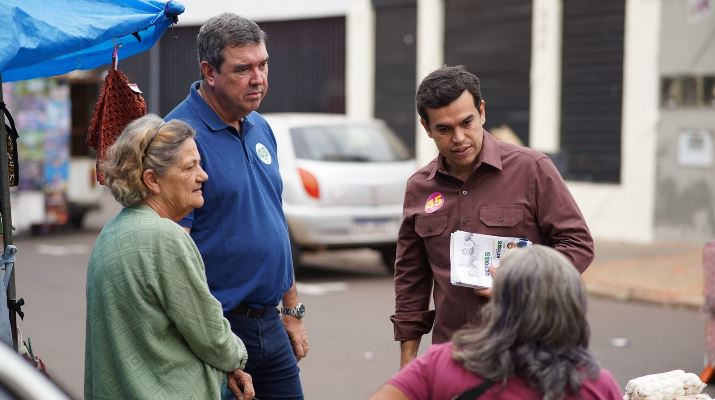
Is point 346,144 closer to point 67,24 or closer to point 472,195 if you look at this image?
point 67,24

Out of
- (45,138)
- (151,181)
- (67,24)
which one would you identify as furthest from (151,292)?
(45,138)

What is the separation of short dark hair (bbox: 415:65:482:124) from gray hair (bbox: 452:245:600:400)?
107 cm

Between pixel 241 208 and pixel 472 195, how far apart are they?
0.83 m

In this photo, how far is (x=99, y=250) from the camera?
335 cm

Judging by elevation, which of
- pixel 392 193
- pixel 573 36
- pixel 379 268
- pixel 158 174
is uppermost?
pixel 573 36

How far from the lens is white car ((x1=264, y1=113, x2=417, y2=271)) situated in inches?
463

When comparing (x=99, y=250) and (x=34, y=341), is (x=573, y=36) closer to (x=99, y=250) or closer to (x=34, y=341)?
(x=34, y=341)

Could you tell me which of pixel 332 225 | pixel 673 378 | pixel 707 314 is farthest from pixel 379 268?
pixel 673 378

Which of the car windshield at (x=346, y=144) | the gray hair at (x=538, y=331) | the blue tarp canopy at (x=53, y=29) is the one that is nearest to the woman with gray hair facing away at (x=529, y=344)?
the gray hair at (x=538, y=331)

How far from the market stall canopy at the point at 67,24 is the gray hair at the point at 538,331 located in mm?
2055

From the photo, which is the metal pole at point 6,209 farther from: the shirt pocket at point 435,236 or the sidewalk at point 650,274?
the sidewalk at point 650,274

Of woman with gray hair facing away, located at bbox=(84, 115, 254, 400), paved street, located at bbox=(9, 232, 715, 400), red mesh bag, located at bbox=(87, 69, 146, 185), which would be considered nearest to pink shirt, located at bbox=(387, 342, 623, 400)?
woman with gray hair facing away, located at bbox=(84, 115, 254, 400)

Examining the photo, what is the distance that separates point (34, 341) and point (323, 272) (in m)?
4.57

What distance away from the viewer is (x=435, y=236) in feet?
12.8
